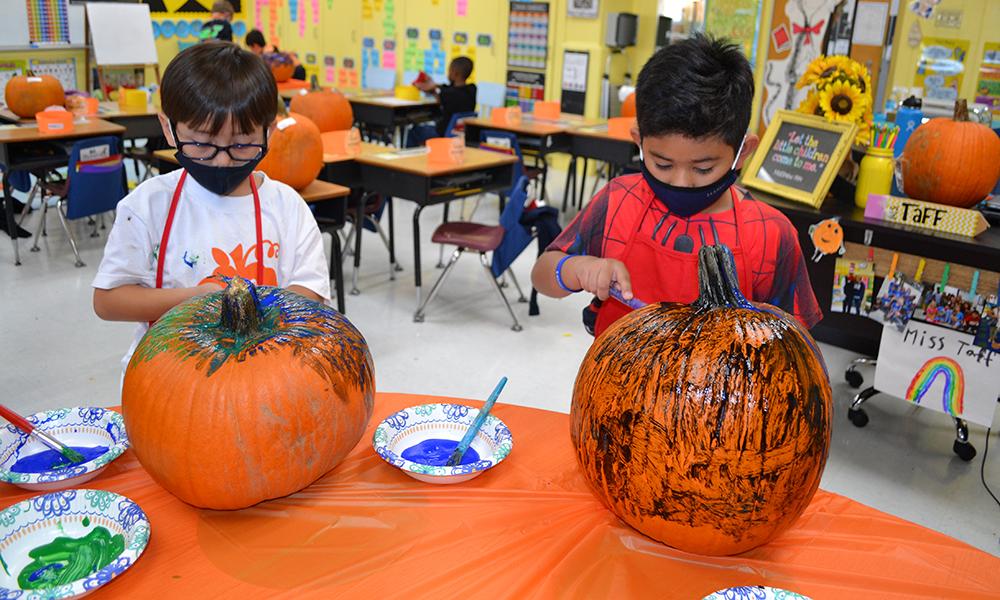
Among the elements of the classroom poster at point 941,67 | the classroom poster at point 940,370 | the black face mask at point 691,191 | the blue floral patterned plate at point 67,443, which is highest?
the classroom poster at point 941,67

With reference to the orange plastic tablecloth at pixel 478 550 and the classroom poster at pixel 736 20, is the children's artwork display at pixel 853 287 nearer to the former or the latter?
the orange plastic tablecloth at pixel 478 550

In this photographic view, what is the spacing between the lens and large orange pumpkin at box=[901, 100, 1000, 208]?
2549 mm

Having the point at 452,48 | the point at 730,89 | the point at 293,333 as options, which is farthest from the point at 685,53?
the point at 452,48

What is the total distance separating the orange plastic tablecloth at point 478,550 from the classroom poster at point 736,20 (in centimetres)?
709

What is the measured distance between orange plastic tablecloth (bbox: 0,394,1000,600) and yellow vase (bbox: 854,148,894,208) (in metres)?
1.92

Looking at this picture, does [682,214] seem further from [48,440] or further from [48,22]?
[48,22]

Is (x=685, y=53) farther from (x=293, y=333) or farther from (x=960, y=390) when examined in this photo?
(x=960, y=390)

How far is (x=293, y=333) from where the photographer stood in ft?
3.41

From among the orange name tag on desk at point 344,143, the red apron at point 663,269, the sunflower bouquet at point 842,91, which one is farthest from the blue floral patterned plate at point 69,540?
the orange name tag on desk at point 344,143

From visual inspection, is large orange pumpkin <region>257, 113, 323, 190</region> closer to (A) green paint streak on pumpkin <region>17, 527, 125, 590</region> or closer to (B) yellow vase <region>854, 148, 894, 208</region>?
(B) yellow vase <region>854, 148, 894, 208</region>

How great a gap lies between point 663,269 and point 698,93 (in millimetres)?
377

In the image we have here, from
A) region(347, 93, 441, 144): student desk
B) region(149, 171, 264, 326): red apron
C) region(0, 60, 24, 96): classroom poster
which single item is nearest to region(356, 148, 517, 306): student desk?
region(347, 93, 441, 144): student desk

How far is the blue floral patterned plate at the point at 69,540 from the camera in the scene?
2.91 feet

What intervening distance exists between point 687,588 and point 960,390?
2.31m
